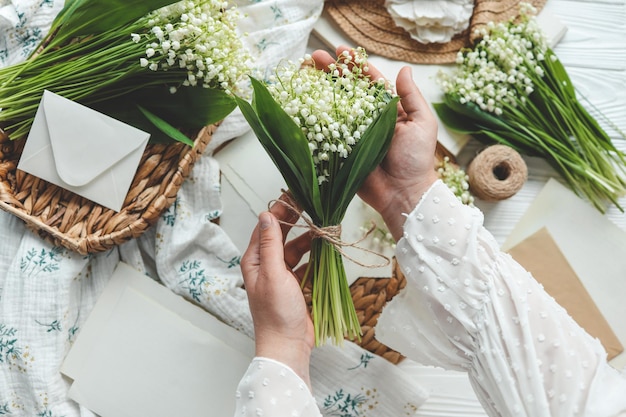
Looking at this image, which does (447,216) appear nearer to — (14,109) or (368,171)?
(368,171)

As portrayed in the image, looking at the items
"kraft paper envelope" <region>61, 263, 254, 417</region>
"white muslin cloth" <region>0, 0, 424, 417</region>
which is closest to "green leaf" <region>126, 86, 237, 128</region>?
"white muslin cloth" <region>0, 0, 424, 417</region>

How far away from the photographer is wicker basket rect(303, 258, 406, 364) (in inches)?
45.8

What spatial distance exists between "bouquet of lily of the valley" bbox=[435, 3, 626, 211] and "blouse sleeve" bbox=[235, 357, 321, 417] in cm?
68

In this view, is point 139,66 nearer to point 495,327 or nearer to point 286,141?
point 286,141

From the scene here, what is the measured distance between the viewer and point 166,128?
1053mm

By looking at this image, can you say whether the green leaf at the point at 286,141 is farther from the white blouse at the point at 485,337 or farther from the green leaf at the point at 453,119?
the green leaf at the point at 453,119

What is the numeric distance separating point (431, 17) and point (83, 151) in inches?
30.2

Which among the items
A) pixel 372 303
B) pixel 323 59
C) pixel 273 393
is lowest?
pixel 372 303

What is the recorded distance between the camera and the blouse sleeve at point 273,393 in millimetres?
837

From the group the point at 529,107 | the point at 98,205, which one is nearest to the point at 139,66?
the point at 98,205

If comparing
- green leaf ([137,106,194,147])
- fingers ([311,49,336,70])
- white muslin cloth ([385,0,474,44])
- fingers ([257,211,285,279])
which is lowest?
fingers ([257,211,285,279])

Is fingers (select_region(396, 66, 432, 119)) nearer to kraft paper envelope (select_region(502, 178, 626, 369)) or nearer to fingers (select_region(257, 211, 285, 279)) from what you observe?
fingers (select_region(257, 211, 285, 279))

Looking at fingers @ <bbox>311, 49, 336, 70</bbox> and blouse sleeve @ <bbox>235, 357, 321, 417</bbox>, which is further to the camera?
fingers @ <bbox>311, 49, 336, 70</bbox>

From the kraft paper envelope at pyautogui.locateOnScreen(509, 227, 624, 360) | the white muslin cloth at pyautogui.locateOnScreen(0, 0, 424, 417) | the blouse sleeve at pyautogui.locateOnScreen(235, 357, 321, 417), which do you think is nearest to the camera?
the blouse sleeve at pyautogui.locateOnScreen(235, 357, 321, 417)
